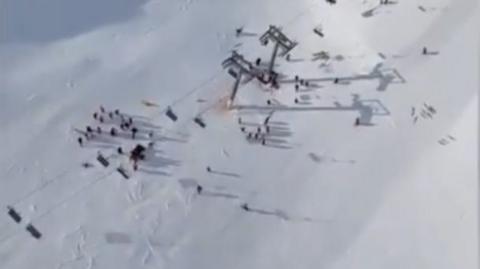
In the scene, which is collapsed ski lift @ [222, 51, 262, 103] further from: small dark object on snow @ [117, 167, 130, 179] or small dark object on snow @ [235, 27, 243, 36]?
small dark object on snow @ [117, 167, 130, 179]

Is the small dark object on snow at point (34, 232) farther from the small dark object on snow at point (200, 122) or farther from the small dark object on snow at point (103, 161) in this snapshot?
the small dark object on snow at point (200, 122)

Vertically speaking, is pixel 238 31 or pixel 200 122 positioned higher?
pixel 238 31

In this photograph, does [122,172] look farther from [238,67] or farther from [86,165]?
[238,67]

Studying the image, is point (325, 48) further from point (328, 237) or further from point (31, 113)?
point (31, 113)

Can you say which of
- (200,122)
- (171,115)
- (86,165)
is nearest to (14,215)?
(86,165)

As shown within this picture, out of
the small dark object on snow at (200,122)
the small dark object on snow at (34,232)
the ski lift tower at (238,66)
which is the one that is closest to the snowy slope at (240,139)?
the small dark object on snow at (34,232)

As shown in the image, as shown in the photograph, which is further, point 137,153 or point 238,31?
point 238,31
